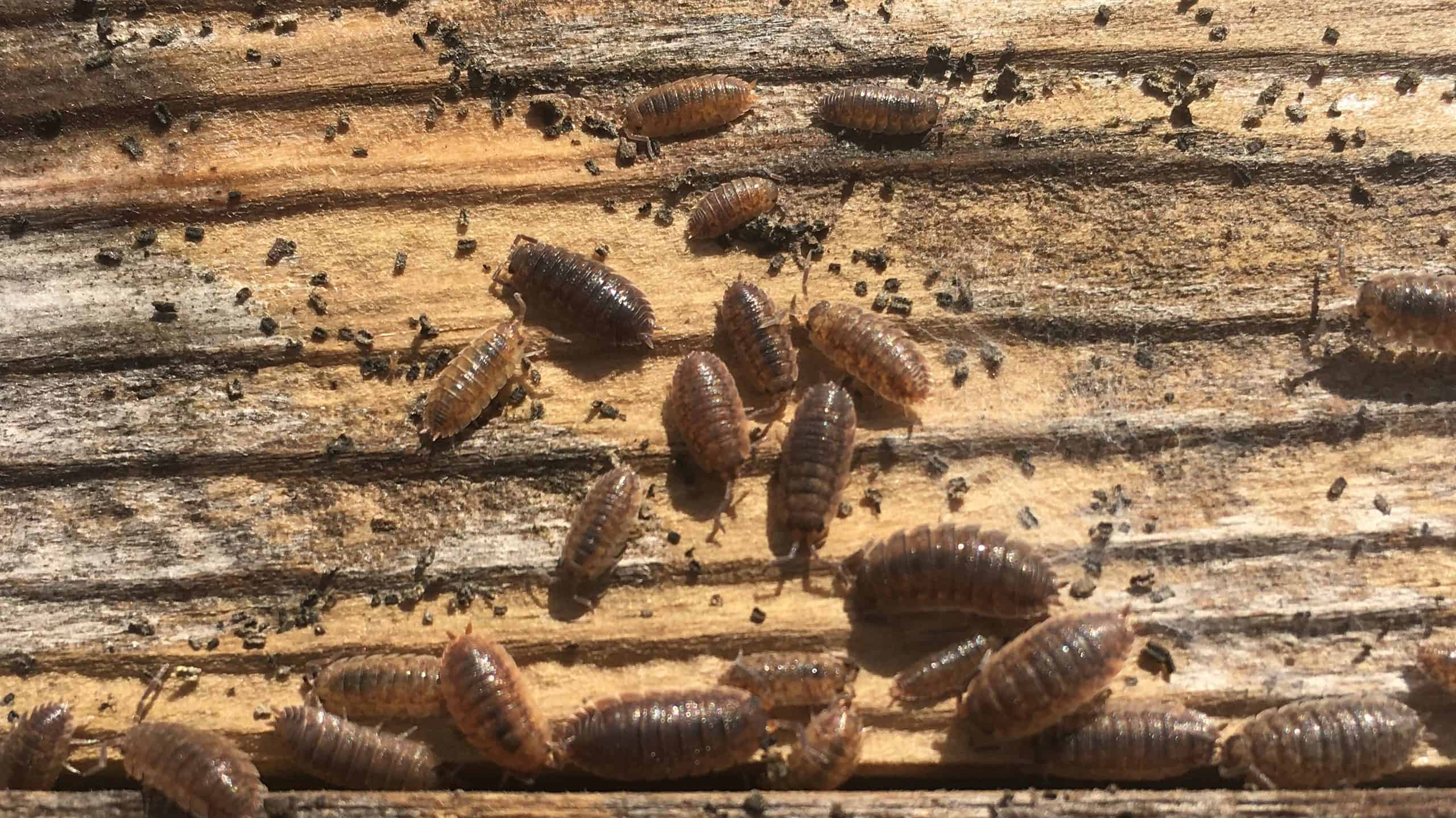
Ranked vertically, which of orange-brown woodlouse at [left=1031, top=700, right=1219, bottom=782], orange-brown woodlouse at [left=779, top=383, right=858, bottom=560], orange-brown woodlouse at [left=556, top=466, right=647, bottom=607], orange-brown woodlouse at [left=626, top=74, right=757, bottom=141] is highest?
orange-brown woodlouse at [left=626, top=74, right=757, bottom=141]

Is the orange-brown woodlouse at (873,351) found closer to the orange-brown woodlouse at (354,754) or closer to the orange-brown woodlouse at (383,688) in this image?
the orange-brown woodlouse at (383,688)

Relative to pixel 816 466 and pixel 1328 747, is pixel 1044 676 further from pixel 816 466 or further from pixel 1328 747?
pixel 816 466

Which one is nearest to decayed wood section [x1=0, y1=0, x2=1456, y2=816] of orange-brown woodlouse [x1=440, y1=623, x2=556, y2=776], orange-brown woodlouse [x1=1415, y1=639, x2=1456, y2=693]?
orange-brown woodlouse [x1=1415, y1=639, x2=1456, y2=693]

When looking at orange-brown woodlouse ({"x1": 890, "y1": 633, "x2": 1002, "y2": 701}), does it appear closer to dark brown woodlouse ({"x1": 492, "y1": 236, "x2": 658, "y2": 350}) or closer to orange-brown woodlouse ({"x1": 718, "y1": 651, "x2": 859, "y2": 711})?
orange-brown woodlouse ({"x1": 718, "y1": 651, "x2": 859, "y2": 711})

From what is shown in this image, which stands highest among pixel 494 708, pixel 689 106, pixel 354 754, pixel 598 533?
pixel 689 106

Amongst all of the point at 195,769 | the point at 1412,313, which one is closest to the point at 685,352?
the point at 195,769

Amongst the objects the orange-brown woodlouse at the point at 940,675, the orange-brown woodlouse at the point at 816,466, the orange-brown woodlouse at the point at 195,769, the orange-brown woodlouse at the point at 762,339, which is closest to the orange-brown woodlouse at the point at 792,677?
the orange-brown woodlouse at the point at 940,675

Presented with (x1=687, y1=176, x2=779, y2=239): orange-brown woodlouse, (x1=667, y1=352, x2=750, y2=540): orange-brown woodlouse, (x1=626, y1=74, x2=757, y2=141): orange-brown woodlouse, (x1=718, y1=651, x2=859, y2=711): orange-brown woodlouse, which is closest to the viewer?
(x1=718, y1=651, x2=859, y2=711): orange-brown woodlouse
